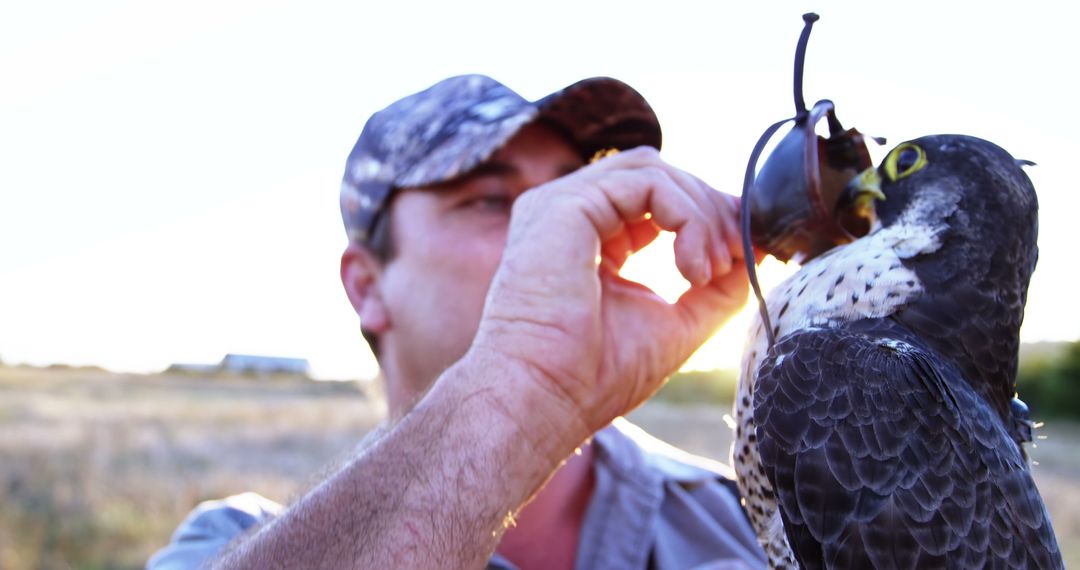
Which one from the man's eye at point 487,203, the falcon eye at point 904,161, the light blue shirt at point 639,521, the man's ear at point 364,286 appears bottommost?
the light blue shirt at point 639,521

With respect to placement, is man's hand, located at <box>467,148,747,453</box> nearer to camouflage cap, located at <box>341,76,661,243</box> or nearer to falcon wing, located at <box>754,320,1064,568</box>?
falcon wing, located at <box>754,320,1064,568</box>

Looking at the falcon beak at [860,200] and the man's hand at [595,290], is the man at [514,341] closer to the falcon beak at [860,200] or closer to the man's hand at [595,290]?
the man's hand at [595,290]

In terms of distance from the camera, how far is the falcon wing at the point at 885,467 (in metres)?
1.45

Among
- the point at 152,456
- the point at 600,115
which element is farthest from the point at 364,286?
the point at 152,456

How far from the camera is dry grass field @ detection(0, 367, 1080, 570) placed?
7457mm

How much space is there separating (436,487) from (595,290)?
1.54 feet

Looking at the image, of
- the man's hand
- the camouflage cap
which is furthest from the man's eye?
the man's hand

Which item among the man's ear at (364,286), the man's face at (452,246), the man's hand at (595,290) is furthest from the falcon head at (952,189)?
the man's ear at (364,286)

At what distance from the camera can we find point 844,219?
5.96 feet

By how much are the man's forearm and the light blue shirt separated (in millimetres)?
744

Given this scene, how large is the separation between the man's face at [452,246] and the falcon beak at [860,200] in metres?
0.94

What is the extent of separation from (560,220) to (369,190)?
1.02 metres

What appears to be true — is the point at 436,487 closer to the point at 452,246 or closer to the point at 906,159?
the point at 452,246

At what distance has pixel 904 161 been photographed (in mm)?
1788
